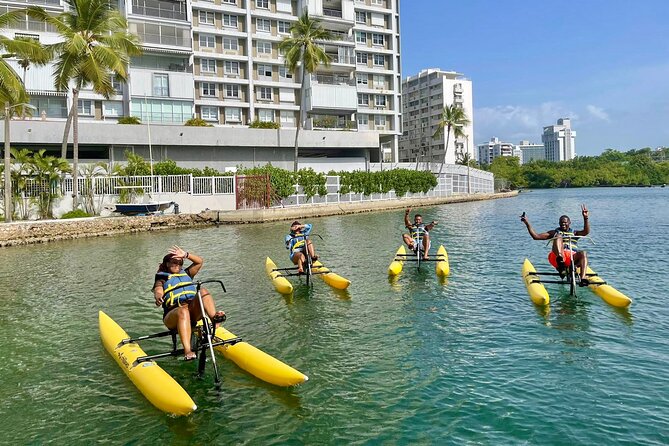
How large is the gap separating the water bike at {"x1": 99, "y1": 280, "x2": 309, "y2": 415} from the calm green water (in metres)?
0.19

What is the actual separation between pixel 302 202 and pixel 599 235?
26504 mm

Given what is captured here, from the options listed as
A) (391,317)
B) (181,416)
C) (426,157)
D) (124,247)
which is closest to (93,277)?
(124,247)

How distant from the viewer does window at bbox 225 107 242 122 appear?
62094 mm

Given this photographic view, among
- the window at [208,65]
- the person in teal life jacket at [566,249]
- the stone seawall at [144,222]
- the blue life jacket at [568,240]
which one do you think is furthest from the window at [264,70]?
the blue life jacket at [568,240]

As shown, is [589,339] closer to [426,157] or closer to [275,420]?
[275,420]

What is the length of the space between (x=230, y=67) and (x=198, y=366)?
191ft

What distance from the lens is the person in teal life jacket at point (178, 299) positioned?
786 cm

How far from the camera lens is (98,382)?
28.2 feet

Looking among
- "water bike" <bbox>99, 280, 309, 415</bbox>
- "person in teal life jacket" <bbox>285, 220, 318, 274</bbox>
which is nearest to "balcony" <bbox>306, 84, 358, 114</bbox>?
"person in teal life jacket" <bbox>285, 220, 318, 274</bbox>

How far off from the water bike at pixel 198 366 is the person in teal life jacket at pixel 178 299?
0.54 feet

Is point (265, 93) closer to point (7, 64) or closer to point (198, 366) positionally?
point (7, 64)

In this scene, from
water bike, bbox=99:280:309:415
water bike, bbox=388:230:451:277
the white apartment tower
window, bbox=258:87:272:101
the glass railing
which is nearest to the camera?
water bike, bbox=99:280:309:415

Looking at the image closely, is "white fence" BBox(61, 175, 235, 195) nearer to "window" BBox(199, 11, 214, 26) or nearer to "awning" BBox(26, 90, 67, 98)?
"awning" BBox(26, 90, 67, 98)

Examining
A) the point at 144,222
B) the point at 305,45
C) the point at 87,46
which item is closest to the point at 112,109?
the point at 305,45
